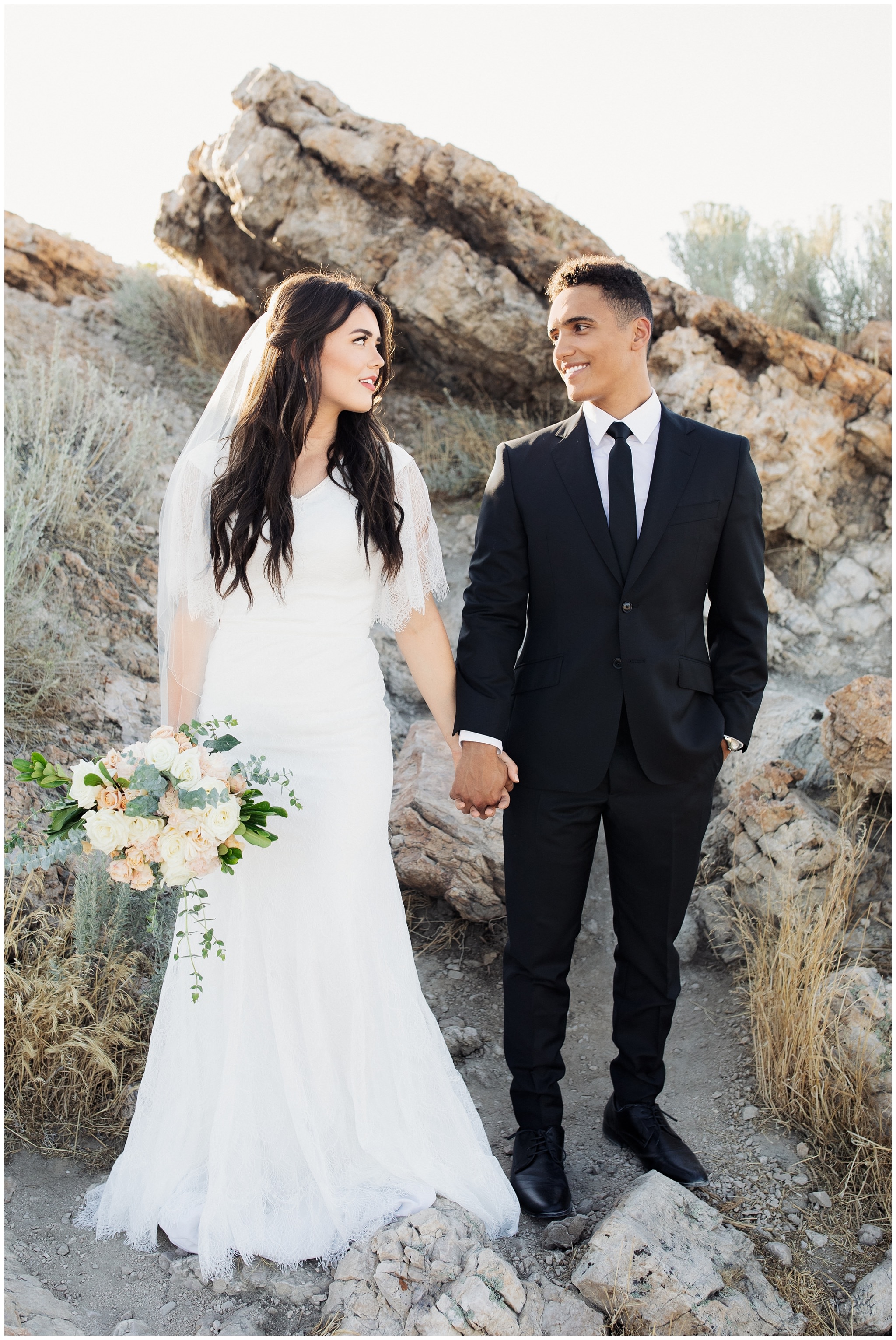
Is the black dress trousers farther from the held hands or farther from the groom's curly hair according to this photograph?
the groom's curly hair

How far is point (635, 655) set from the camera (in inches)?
103

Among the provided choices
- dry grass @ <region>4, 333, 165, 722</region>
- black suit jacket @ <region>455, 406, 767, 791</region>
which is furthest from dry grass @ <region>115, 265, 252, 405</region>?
black suit jacket @ <region>455, 406, 767, 791</region>

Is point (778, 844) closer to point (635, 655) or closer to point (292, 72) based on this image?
point (635, 655)

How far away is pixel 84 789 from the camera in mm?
2166

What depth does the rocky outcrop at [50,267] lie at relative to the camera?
288 inches

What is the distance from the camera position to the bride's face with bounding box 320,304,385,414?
8.70 ft

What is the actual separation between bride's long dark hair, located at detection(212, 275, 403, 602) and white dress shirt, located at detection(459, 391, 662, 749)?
0.61m

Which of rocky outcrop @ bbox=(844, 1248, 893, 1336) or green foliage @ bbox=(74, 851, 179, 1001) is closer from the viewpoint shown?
rocky outcrop @ bbox=(844, 1248, 893, 1336)

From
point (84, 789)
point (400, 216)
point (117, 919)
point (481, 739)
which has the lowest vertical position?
point (117, 919)

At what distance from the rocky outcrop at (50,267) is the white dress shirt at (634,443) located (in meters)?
6.28

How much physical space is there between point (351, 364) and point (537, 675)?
1.06 metres

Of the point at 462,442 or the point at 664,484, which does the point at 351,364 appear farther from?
the point at 462,442

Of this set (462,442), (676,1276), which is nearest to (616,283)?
A: (676,1276)

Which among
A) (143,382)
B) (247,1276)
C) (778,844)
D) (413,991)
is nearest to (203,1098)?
(247,1276)
